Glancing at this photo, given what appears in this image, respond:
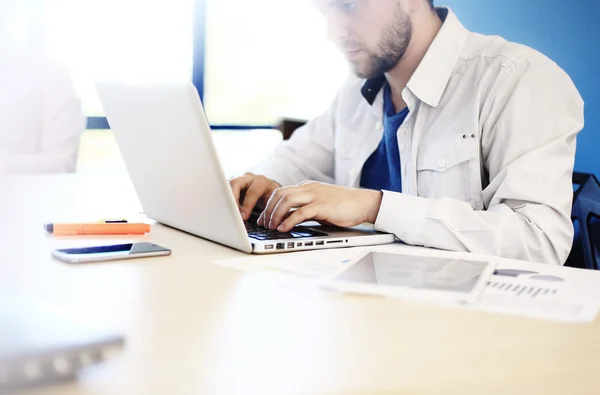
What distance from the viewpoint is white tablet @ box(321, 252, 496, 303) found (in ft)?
2.46

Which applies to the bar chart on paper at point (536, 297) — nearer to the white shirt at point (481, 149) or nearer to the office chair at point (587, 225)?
the white shirt at point (481, 149)

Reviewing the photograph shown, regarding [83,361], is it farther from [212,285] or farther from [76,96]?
[76,96]

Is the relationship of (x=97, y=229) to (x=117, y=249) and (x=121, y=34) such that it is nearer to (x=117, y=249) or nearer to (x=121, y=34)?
(x=117, y=249)

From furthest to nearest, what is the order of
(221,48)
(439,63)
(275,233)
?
(221,48), (439,63), (275,233)

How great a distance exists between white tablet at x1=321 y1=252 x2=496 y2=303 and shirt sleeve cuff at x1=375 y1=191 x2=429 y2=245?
0.15 metres

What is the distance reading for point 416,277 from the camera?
2.68 feet

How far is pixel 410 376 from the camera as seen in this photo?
528 mm

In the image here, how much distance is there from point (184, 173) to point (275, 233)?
0.16 metres

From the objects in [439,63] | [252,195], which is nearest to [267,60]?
[439,63]

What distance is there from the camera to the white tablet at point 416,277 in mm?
750

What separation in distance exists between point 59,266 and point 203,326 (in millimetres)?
307

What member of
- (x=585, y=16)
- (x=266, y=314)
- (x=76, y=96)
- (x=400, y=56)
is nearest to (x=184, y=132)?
(x=266, y=314)

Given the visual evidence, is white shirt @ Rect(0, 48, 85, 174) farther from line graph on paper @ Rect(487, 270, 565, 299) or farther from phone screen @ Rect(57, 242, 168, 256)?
line graph on paper @ Rect(487, 270, 565, 299)

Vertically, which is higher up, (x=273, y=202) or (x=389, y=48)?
(x=389, y=48)
